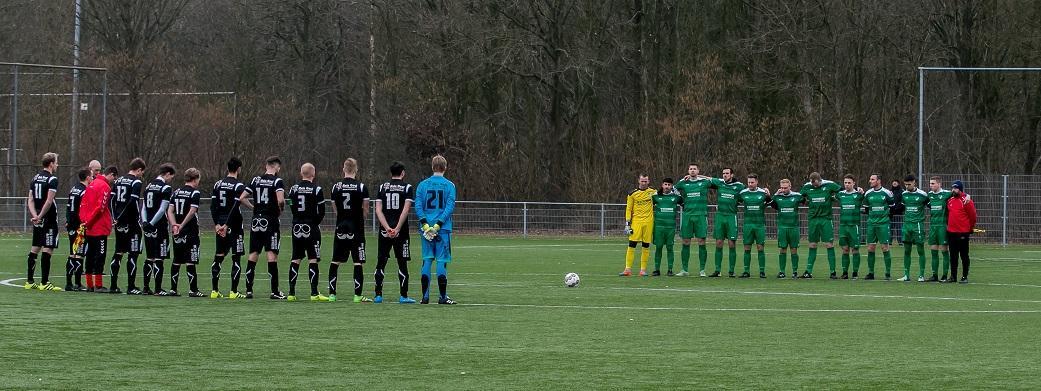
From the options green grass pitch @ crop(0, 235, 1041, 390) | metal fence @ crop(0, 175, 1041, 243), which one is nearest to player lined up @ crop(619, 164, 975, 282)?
green grass pitch @ crop(0, 235, 1041, 390)

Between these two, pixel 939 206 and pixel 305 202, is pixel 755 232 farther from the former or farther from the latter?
pixel 305 202

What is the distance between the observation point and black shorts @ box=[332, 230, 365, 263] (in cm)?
1830

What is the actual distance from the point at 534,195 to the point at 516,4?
681 cm

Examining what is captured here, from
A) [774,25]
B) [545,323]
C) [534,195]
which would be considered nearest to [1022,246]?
[774,25]

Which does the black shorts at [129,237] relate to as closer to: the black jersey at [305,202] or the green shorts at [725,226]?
the black jersey at [305,202]

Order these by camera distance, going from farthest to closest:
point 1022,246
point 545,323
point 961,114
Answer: point 961,114
point 1022,246
point 545,323

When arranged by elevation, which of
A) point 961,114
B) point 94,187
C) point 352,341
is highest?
point 961,114

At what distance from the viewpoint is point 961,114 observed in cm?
4534

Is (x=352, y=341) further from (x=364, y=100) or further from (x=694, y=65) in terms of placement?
(x=364, y=100)

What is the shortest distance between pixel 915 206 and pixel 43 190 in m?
14.9

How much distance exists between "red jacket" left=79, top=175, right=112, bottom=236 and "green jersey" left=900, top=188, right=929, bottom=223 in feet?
45.5

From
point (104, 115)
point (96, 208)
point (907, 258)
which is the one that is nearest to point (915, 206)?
point (907, 258)

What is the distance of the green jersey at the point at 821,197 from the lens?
25.7 m

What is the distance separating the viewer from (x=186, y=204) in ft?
62.9
